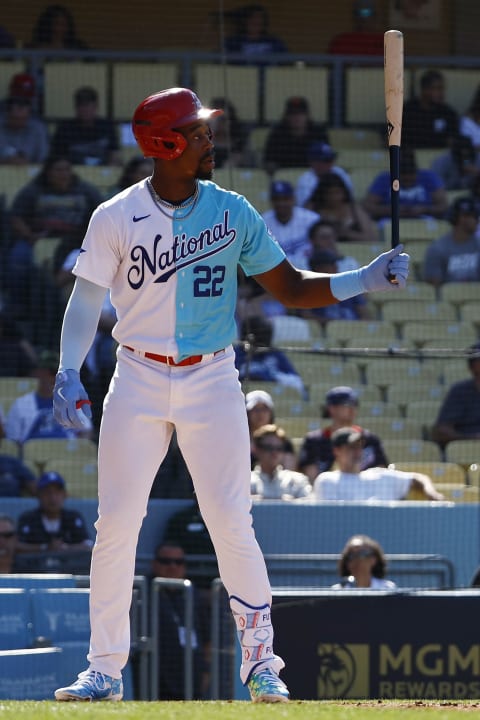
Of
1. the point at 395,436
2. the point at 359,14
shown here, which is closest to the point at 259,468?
the point at 395,436

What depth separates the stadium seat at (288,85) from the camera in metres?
11.8

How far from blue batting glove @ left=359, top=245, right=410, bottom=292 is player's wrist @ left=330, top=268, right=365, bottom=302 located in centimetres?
3

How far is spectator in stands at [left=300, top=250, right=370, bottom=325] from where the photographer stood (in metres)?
9.88

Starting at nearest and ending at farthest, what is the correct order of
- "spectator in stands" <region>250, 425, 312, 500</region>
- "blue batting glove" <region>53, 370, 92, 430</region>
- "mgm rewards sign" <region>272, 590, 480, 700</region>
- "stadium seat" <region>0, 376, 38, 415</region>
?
"blue batting glove" <region>53, 370, 92, 430</region>
"mgm rewards sign" <region>272, 590, 480, 700</region>
"spectator in stands" <region>250, 425, 312, 500</region>
"stadium seat" <region>0, 376, 38, 415</region>

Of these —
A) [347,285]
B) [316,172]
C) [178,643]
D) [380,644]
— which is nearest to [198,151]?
[347,285]

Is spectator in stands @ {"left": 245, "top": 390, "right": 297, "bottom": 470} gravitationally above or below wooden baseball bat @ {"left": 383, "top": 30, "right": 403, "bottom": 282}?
below

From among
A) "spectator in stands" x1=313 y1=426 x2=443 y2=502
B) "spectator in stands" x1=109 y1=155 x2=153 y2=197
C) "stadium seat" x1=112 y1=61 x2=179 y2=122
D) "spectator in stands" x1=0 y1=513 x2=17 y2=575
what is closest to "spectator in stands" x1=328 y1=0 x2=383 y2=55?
"stadium seat" x1=112 y1=61 x2=179 y2=122

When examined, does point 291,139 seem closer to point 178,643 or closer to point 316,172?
point 316,172

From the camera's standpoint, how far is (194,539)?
7.89 m

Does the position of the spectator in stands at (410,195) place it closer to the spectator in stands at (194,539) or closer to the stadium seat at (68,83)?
→ the stadium seat at (68,83)

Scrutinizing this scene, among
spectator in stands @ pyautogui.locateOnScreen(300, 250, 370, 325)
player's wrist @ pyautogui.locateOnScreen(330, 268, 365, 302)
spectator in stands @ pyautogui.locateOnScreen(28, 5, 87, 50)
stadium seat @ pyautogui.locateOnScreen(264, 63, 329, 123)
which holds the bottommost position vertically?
player's wrist @ pyautogui.locateOnScreen(330, 268, 365, 302)

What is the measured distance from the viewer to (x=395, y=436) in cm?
935

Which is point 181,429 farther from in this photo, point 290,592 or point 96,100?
point 96,100

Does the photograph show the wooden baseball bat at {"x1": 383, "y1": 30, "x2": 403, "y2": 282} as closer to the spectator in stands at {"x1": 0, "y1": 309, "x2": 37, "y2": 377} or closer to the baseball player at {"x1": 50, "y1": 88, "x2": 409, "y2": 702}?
the baseball player at {"x1": 50, "y1": 88, "x2": 409, "y2": 702}
